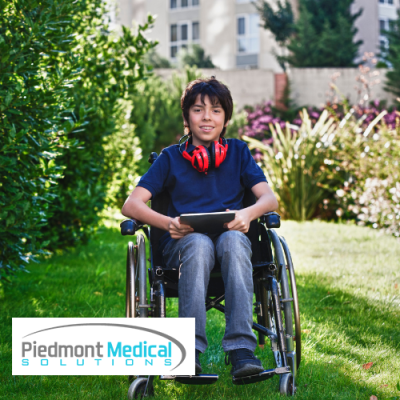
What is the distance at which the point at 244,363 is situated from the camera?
1995 mm

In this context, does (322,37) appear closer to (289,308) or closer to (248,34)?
(248,34)

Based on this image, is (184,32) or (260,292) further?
(184,32)

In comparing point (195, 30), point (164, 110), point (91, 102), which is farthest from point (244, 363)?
point (195, 30)

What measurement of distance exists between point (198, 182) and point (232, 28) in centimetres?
2046

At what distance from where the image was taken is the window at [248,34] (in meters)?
21.5

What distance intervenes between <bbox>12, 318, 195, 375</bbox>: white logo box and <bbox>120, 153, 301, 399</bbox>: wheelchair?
0.28ft

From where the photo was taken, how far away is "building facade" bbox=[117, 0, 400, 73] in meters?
21.4

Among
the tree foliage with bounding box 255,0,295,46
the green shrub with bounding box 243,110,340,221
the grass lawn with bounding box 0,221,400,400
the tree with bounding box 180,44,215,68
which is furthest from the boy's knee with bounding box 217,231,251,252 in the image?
the tree foliage with bounding box 255,0,295,46

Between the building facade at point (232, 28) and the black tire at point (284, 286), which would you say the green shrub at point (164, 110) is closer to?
the black tire at point (284, 286)

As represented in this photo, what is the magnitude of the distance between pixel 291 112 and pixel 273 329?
11.3 metres

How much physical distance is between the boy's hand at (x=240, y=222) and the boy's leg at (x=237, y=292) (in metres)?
0.07

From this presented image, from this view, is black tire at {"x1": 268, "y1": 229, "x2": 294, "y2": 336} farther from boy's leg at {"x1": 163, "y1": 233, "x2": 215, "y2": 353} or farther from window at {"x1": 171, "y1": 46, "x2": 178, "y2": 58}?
window at {"x1": 171, "y1": 46, "x2": 178, "y2": 58}

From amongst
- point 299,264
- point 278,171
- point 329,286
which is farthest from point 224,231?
point 278,171

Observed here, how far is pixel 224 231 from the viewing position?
245 cm
